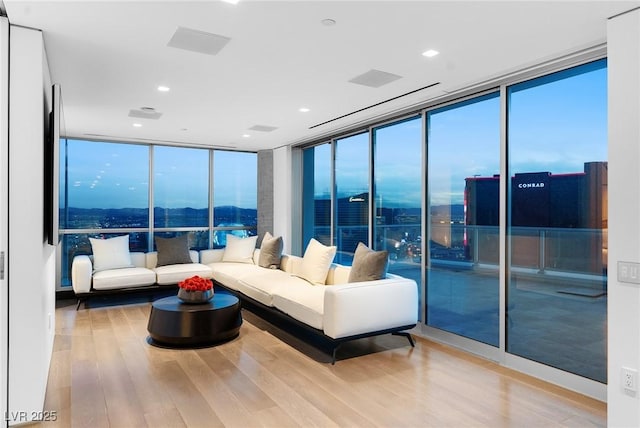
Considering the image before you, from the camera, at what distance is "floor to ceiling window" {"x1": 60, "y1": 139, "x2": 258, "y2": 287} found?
678 cm

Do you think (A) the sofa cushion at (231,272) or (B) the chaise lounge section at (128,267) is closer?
(B) the chaise lounge section at (128,267)

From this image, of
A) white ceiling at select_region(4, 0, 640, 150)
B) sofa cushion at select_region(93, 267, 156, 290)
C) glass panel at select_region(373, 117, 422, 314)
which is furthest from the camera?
sofa cushion at select_region(93, 267, 156, 290)

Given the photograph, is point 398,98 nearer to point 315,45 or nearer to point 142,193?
point 315,45

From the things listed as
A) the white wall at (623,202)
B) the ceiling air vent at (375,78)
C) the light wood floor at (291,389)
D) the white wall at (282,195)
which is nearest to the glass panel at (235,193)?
the white wall at (282,195)

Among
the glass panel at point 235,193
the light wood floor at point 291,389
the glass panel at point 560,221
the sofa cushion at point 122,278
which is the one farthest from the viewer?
the glass panel at point 235,193

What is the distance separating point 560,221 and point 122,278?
538 centimetres

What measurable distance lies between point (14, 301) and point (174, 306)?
186cm

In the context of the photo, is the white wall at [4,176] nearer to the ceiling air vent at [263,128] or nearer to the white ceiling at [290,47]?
the white ceiling at [290,47]

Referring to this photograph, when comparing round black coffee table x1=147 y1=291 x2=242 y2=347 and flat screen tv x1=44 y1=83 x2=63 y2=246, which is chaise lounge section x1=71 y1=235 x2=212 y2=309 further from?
flat screen tv x1=44 y1=83 x2=63 y2=246

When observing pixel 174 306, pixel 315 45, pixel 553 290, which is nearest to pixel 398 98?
pixel 315 45

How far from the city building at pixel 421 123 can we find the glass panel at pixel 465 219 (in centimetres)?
2

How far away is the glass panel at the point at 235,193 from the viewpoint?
25.9 feet

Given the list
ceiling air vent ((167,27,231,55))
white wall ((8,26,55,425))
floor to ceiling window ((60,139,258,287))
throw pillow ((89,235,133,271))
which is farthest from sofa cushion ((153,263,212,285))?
ceiling air vent ((167,27,231,55))

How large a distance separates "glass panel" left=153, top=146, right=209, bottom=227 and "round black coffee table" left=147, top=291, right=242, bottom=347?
3.32 metres
